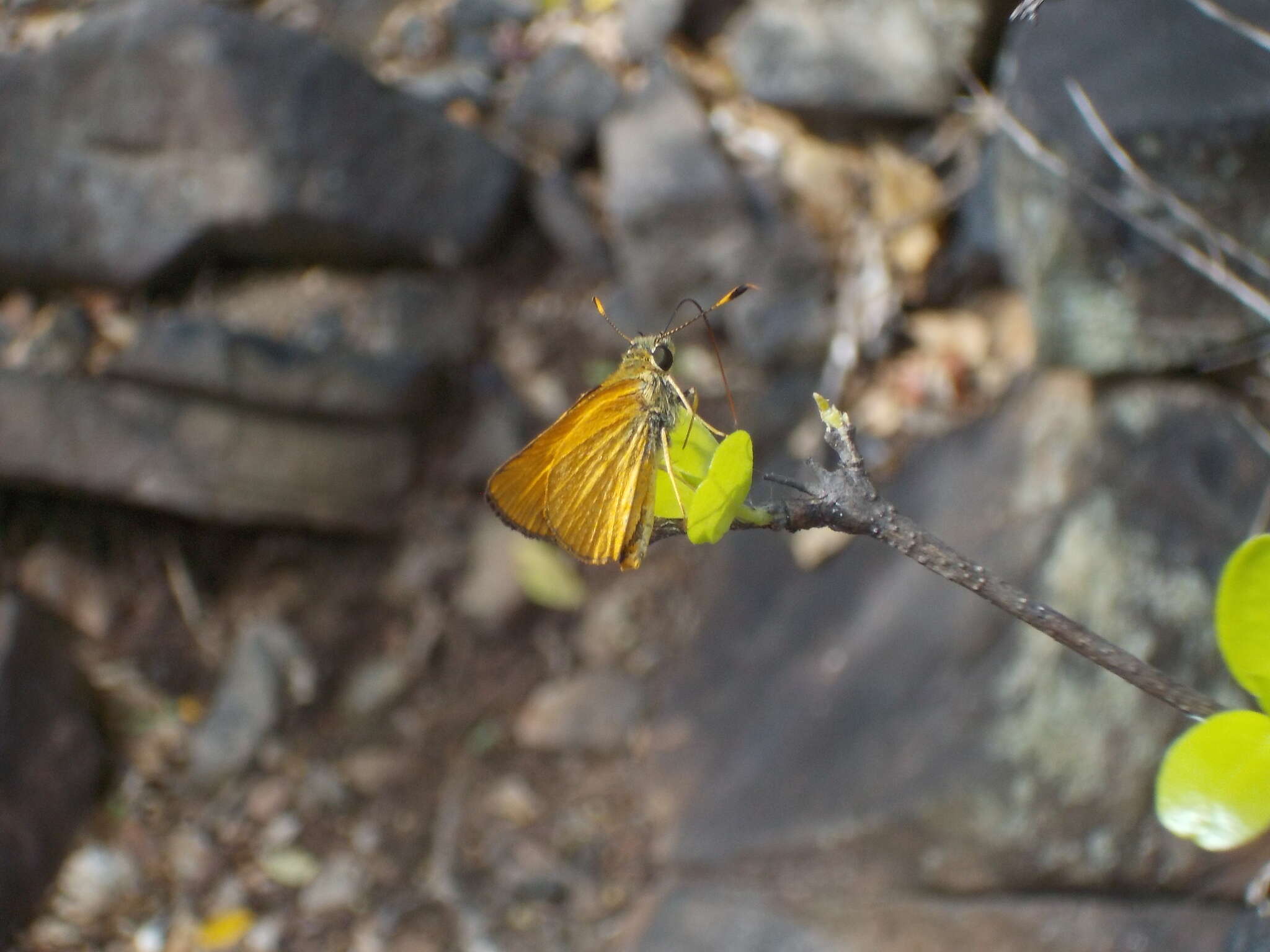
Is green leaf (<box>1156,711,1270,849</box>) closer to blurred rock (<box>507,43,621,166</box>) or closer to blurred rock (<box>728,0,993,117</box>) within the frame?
blurred rock (<box>728,0,993,117</box>)

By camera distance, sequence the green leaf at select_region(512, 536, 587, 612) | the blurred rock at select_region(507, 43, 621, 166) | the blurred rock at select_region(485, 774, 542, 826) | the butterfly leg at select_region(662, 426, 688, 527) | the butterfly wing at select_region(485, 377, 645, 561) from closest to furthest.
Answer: the butterfly leg at select_region(662, 426, 688, 527) < the butterfly wing at select_region(485, 377, 645, 561) < the blurred rock at select_region(485, 774, 542, 826) < the green leaf at select_region(512, 536, 587, 612) < the blurred rock at select_region(507, 43, 621, 166)

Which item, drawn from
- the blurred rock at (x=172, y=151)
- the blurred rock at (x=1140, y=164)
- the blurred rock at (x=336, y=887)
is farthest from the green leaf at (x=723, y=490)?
the blurred rock at (x=172, y=151)

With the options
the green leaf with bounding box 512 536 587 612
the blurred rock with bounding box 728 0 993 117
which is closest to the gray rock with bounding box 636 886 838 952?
the green leaf with bounding box 512 536 587 612

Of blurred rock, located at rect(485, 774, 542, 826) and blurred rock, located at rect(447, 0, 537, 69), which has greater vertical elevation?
blurred rock, located at rect(447, 0, 537, 69)

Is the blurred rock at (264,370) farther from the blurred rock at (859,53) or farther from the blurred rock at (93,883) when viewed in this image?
the blurred rock at (859,53)

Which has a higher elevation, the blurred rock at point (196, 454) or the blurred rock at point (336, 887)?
the blurred rock at point (196, 454)
